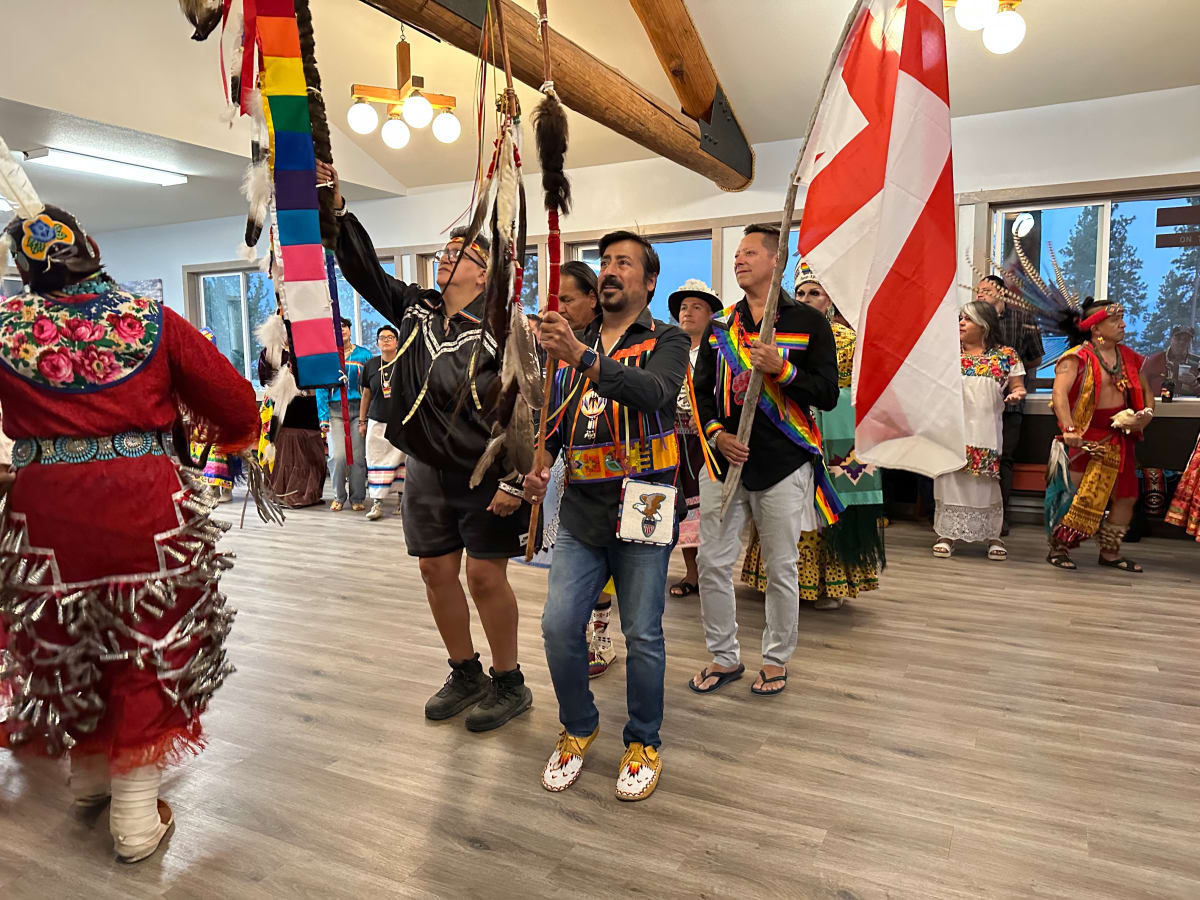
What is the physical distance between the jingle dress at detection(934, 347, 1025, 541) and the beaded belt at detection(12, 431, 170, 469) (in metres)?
4.34

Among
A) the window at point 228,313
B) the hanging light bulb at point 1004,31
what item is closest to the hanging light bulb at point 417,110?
the hanging light bulb at point 1004,31

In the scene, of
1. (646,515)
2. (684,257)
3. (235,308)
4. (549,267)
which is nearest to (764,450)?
(646,515)

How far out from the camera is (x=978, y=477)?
488 centimetres

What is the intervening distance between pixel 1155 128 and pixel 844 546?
394cm

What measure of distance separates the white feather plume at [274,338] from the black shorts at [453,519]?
0.95 meters

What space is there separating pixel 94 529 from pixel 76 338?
0.40 m

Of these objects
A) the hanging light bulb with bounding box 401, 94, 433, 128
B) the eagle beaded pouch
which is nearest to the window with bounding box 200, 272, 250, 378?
the hanging light bulb with bounding box 401, 94, 433, 128

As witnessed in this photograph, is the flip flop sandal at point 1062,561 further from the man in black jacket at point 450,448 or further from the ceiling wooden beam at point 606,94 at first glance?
the man in black jacket at point 450,448

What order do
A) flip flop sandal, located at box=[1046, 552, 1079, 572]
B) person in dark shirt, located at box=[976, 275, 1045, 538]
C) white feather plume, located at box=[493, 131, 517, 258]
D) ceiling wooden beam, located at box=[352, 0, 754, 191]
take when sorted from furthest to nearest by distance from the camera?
person in dark shirt, located at box=[976, 275, 1045, 538], flip flop sandal, located at box=[1046, 552, 1079, 572], ceiling wooden beam, located at box=[352, 0, 754, 191], white feather plume, located at box=[493, 131, 517, 258]

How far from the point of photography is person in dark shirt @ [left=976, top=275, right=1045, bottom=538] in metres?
5.36

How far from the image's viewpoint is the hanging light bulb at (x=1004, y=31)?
3750 millimetres

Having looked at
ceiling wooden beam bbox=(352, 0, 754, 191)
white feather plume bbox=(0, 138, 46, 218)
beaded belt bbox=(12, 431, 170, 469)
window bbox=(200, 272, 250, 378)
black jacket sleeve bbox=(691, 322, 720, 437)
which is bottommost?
beaded belt bbox=(12, 431, 170, 469)

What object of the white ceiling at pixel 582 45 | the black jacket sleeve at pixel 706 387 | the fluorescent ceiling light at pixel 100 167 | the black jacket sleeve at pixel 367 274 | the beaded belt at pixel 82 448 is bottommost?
the beaded belt at pixel 82 448

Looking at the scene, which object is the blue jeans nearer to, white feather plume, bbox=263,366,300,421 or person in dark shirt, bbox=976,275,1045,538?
white feather plume, bbox=263,366,300,421
